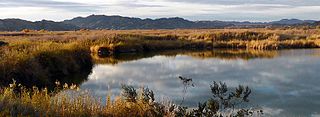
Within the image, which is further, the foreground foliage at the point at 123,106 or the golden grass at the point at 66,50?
the golden grass at the point at 66,50

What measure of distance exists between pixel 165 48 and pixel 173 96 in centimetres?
2420

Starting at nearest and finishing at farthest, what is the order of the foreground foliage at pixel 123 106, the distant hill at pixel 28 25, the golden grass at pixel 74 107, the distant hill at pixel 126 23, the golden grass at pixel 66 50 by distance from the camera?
the golden grass at pixel 74 107 → the foreground foliage at pixel 123 106 → the golden grass at pixel 66 50 → the distant hill at pixel 28 25 → the distant hill at pixel 126 23

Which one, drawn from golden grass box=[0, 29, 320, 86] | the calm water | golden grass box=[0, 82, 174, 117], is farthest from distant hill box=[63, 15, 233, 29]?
golden grass box=[0, 82, 174, 117]

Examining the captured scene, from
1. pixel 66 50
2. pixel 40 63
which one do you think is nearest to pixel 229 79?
pixel 40 63

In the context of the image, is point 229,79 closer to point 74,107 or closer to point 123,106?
point 123,106

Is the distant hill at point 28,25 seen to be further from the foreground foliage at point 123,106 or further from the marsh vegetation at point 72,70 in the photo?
the foreground foliage at point 123,106

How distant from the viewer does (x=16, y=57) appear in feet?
48.7

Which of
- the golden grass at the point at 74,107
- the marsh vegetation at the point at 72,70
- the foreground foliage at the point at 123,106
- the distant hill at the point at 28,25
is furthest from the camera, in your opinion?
the distant hill at the point at 28,25

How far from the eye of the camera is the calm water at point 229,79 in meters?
13.1

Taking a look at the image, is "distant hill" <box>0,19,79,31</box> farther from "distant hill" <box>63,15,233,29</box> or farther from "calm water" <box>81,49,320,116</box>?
"calm water" <box>81,49,320,116</box>

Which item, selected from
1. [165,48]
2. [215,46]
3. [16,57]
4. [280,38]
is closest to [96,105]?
[16,57]

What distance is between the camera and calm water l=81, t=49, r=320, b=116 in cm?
1309

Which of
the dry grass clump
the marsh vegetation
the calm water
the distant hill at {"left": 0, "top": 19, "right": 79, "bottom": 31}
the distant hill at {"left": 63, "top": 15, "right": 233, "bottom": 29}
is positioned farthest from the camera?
the distant hill at {"left": 63, "top": 15, "right": 233, "bottom": 29}

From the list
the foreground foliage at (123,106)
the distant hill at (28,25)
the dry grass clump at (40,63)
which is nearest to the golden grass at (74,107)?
the foreground foliage at (123,106)
